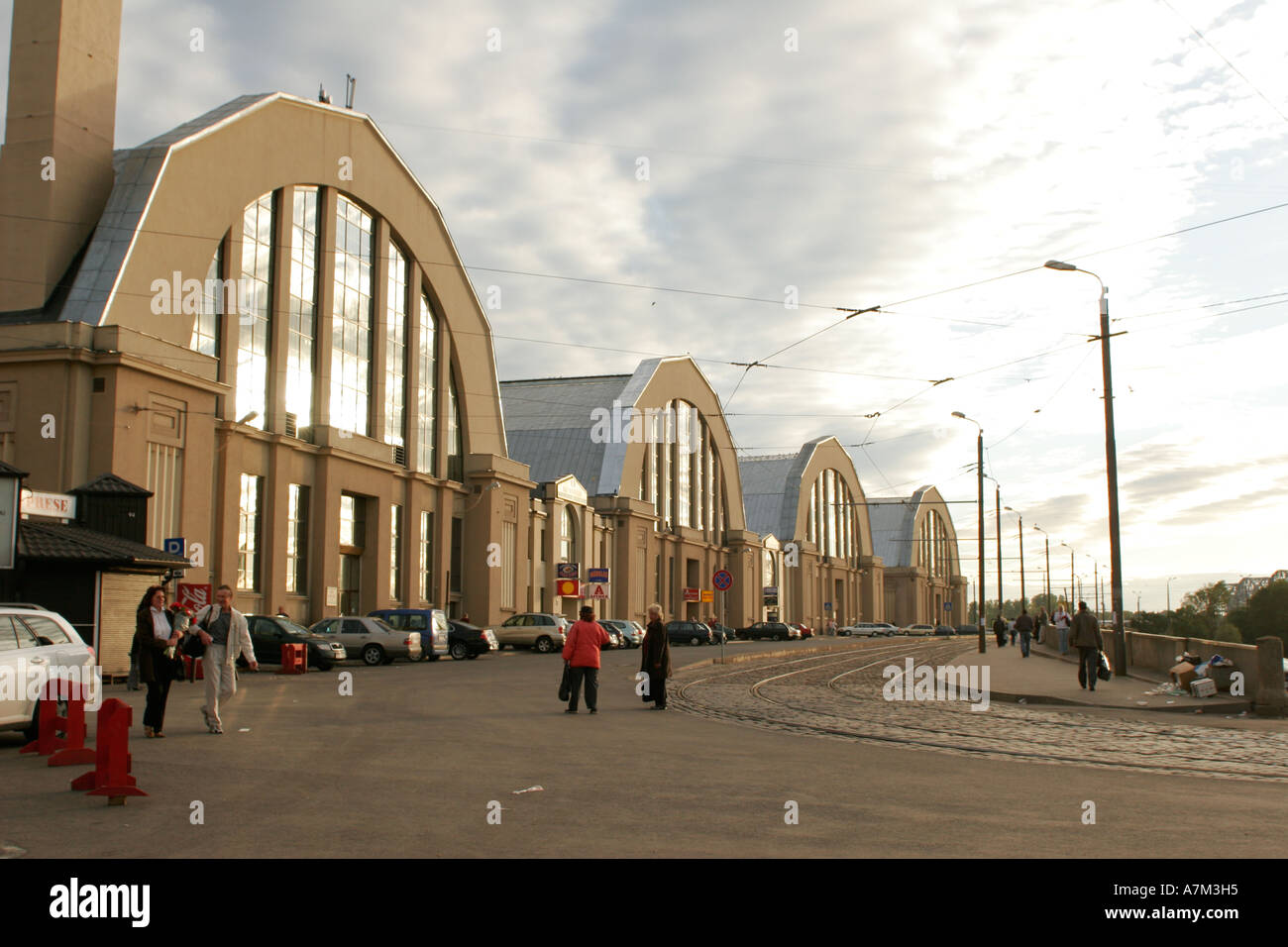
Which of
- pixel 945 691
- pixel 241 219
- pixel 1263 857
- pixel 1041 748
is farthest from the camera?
pixel 241 219

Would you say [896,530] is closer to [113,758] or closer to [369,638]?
[369,638]

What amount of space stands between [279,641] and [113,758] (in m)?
21.7

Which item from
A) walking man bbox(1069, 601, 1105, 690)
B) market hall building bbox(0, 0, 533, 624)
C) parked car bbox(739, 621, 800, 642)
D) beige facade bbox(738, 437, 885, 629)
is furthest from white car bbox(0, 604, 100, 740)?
beige facade bbox(738, 437, 885, 629)

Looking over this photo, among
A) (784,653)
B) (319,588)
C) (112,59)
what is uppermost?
(112,59)

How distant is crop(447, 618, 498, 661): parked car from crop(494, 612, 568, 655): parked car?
6772mm

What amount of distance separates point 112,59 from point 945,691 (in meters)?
30.9

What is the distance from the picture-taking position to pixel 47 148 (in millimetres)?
33250

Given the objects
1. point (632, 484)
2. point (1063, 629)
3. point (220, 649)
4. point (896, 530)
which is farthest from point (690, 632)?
point (896, 530)

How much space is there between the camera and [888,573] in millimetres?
146500

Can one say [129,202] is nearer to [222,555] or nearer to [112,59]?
[112,59]

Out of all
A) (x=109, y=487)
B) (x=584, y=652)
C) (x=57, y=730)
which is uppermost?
(x=109, y=487)

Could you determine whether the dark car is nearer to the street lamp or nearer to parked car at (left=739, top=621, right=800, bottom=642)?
parked car at (left=739, top=621, right=800, bottom=642)

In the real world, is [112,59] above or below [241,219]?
above

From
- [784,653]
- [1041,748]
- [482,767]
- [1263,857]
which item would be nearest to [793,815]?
[1263,857]
